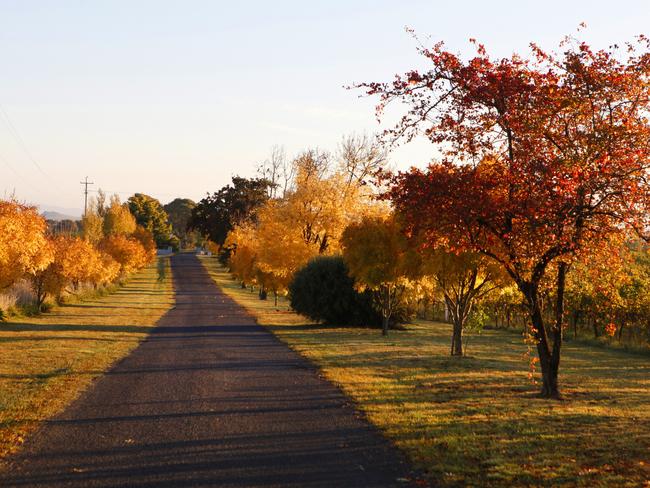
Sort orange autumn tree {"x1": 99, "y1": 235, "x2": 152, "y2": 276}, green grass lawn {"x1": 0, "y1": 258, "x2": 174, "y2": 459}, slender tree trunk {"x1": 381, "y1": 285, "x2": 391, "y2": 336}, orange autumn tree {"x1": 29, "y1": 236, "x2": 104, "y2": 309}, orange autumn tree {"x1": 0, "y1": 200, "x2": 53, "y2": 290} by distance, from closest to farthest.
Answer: green grass lawn {"x1": 0, "y1": 258, "x2": 174, "y2": 459} → orange autumn tree {"x1": 0, "y1": 200, "x2": 53, "y2": 290} → slender tree trunk {"x1": 381, "y1": 285, "x2": 391, "y2": 336} → orange autumn tree {"x1": 29, "y1": 236, "x2": 104, "y2": 309} → orange autumn tree {"x1": 99, "y1": 235, "x2": 152, "y2": 276}

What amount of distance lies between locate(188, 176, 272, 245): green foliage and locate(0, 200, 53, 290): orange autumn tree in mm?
46466

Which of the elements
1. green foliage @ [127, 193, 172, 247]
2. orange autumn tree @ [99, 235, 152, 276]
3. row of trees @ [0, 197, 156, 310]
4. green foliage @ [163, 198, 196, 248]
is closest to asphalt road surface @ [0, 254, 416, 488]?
row of trees @ [0, 197, 156, 310]

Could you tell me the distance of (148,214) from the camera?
139m

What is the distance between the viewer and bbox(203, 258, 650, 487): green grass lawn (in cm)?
790

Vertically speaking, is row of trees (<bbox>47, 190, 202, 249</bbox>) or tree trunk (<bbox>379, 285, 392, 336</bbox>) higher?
row of trees (<bbox>47, 190, 202, 249</bbox>)

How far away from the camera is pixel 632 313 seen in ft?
105

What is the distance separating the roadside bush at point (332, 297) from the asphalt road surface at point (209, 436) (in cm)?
1550

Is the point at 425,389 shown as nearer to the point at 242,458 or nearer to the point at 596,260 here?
the point at 596,260

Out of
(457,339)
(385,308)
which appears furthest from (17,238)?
(457,339)

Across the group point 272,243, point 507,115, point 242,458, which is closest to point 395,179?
point 507,115

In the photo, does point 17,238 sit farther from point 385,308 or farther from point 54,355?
point 385,308

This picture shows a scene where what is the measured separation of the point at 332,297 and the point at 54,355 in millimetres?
15805

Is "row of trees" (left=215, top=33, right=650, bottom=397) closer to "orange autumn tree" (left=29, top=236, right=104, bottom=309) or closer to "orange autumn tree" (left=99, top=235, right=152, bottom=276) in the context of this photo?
"orange autumn tree" (left=29, top=236, right=104, bottom=309)

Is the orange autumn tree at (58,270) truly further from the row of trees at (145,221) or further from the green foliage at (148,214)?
the green foliage at (148,214)
